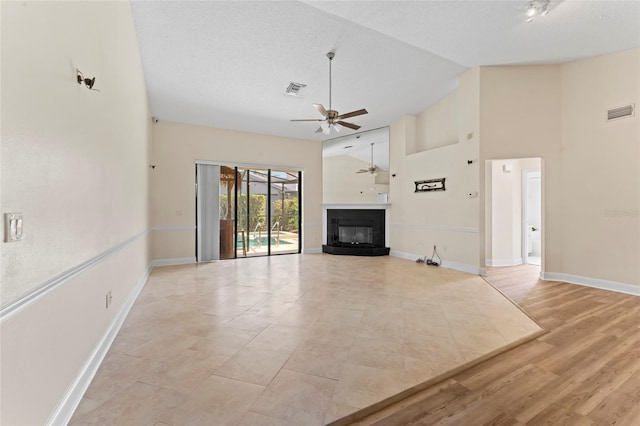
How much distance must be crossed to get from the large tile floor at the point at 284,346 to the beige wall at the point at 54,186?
0.40 metres

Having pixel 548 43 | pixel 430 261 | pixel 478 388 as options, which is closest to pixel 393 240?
pixel 430 261

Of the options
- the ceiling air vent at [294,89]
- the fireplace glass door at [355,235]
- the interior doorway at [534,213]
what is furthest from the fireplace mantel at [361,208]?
the ceiling air vent at [294,89]

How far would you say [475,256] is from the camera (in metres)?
5.43

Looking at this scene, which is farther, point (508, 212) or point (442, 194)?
point (508, 212)

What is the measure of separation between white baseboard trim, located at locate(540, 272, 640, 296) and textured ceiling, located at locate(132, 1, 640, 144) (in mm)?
3478

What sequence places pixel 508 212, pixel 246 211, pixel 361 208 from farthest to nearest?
pixel 361 208 → pixel 246 211 → pixel 508 212

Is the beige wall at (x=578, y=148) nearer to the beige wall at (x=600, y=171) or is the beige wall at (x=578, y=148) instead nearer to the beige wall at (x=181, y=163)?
the beige wall at (x=600, y=171)

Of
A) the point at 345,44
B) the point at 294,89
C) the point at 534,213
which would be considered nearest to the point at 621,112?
the point at 534,213

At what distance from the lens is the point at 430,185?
650cm

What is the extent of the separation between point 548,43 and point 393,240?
489 centimetres

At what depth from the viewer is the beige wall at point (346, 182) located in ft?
30.3

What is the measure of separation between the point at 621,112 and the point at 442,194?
285 centimetres

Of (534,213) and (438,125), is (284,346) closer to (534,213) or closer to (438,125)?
(438,125)

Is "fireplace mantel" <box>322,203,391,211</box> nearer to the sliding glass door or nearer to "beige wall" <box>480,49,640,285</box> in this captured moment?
the sliding glass door
